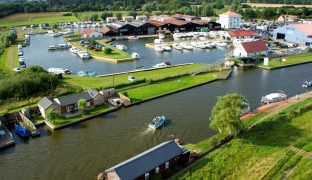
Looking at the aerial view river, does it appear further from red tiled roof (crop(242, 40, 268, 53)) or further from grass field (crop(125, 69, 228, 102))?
red tiled roof (crop(242, 40, 268, 53))

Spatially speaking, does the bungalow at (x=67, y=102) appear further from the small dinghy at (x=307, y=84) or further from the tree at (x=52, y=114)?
the small dinghy at (x=307, y=84)

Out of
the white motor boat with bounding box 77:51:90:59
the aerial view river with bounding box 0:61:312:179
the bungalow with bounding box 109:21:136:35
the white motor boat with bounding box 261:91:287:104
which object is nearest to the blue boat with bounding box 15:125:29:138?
the aerial view river with bounding box 0:61:312:179

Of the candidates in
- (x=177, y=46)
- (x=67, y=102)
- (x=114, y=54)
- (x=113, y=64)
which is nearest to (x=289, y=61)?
(x=177, y=46)

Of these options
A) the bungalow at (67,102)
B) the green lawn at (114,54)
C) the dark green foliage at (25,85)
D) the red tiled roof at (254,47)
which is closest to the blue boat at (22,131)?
the bungalow at (67,102)

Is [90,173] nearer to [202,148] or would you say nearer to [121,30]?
[202,148]

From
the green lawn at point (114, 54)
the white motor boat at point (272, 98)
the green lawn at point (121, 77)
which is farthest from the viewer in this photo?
the green lawn at point (114, 54)

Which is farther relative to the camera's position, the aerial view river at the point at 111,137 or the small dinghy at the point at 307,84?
the small dinghy at the point at 307,84
